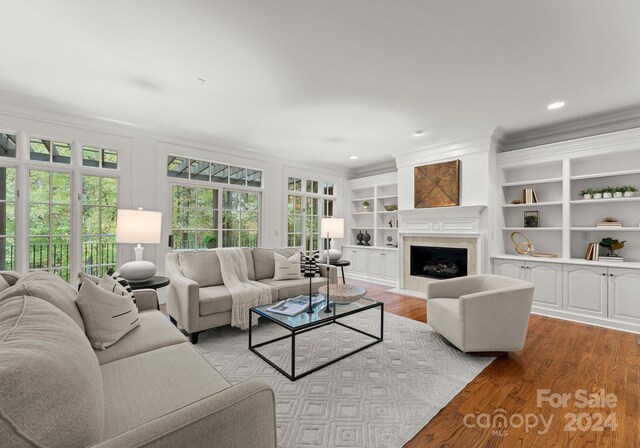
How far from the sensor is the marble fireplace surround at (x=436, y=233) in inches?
178

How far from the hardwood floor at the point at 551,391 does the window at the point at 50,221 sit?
4.24 m

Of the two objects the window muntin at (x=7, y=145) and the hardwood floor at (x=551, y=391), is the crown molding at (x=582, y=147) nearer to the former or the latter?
the hardwood floor at (x=551, y=391)

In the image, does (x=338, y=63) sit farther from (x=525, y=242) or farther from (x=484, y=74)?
(x=525, y=242)

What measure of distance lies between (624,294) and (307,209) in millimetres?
4840

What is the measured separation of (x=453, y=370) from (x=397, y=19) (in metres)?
2.66

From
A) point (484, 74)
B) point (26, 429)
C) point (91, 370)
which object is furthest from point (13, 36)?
point (484, 74)

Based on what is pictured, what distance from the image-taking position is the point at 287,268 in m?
3.98

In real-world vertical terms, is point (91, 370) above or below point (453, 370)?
above

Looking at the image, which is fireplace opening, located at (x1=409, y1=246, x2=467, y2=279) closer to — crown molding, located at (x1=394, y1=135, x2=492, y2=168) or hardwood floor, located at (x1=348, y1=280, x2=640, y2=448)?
crown molding, located at (x1=394, y1=135, x2=492, y2=168)

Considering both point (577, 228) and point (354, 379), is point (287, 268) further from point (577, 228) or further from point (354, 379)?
point (577, 228)

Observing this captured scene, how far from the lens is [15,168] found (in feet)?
11.2

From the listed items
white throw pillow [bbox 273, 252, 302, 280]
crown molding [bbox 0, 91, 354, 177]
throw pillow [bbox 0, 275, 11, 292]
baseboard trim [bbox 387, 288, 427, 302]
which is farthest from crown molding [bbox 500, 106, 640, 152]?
throw pillow [bbox 0, 275, 11, 292]

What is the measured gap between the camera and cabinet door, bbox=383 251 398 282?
19.5 feet

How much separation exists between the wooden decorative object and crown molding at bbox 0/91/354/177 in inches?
109
